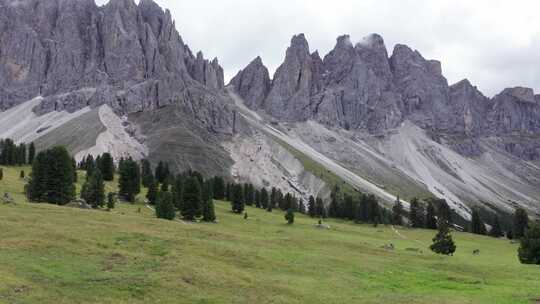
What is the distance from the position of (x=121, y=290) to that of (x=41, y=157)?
60.4 m

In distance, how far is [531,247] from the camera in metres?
66.4

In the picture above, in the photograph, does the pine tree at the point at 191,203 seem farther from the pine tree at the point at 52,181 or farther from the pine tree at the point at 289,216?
the pine tree at the point at 289,216

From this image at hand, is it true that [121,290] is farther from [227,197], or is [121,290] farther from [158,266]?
[227,197]

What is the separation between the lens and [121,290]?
1134 inches

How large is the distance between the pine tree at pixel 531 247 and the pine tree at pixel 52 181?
67716 millimetres

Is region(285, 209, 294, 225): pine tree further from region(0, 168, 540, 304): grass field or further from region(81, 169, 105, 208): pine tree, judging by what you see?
region(0, 168, 540, 304): grass field

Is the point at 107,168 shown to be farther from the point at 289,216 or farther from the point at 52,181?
the point at 289,216

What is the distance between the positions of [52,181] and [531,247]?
7042 centimetres

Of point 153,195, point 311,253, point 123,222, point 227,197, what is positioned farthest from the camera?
point 227,197

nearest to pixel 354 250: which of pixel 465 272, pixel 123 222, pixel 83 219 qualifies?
pixel 465 272

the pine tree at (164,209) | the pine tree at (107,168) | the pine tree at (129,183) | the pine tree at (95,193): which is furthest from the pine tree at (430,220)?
the pine tree at (95,193)

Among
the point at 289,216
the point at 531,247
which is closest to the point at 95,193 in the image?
the point at 289,216

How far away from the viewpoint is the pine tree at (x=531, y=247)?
65.8m

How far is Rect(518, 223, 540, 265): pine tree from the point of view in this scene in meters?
65.8
